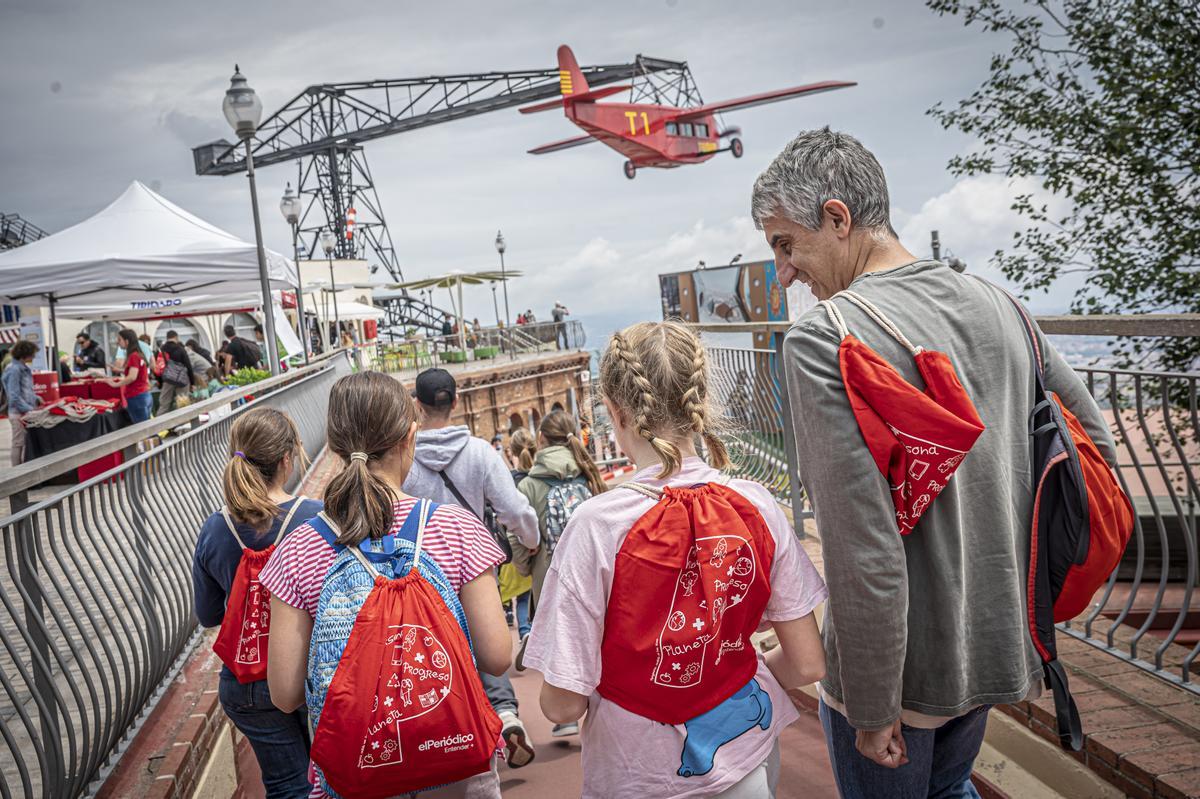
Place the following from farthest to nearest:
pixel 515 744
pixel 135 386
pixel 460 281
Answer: pixel 460 281 → pixel 135 386 → pixel 515 744

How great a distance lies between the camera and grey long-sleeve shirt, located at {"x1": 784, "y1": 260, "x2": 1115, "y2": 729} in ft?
4.85

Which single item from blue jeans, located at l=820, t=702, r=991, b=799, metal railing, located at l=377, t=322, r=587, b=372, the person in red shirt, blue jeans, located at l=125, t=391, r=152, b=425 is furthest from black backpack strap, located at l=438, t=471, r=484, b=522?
metal railing, located at l=377, t=322, r=587, b=372

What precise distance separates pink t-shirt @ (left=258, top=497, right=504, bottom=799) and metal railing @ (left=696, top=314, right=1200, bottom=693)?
27.4 inches

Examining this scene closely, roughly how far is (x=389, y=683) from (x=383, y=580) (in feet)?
0.71

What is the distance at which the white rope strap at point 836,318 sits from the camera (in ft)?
5.02

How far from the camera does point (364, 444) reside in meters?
2.15

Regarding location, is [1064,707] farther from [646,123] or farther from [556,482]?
[646,123]

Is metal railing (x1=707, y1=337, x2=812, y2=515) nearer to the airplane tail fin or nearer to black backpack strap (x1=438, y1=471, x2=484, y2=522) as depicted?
black backpack strap (x1=438, y1=471, x2=484, y2=522)

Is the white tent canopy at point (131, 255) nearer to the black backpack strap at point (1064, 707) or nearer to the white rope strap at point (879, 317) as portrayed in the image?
the white rope strap at point (879, 317)

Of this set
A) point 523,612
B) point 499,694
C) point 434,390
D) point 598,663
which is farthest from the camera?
point 523,612

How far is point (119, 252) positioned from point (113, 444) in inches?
264

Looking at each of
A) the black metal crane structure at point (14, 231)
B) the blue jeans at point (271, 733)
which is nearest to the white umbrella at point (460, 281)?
the black metal crane structure at point (14, 231)

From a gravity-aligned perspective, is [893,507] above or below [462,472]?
above

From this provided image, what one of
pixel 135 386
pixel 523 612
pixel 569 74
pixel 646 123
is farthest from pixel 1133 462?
pixel 569 74
